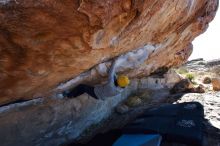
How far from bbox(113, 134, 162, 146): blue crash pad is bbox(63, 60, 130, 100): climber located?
0.89 m

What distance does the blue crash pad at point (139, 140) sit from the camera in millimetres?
5846

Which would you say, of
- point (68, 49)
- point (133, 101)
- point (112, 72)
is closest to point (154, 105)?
point (133, 101)

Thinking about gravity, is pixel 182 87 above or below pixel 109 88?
below

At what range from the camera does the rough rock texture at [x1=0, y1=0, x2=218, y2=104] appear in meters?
3.64

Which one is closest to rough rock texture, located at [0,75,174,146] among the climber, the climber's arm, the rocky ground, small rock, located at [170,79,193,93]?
the rocky ground

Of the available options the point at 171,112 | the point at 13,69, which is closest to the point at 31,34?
the point at 13,69

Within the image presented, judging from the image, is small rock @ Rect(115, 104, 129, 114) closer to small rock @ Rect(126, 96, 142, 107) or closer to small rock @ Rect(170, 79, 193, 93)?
small rock @ Rect(126, 96, 142, 107)

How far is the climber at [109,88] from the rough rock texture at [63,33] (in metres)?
0.32

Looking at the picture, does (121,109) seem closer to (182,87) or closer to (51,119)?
(51,119)

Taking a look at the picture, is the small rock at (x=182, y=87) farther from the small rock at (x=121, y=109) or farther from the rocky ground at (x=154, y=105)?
the small rock at (x=121, y=109)

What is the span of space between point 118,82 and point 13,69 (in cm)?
238

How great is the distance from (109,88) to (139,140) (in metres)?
1.11

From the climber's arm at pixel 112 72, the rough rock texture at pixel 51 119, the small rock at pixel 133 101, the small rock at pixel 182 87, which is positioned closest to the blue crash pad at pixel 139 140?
the climber's arm at pixel 112 72

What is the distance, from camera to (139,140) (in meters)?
6.00
